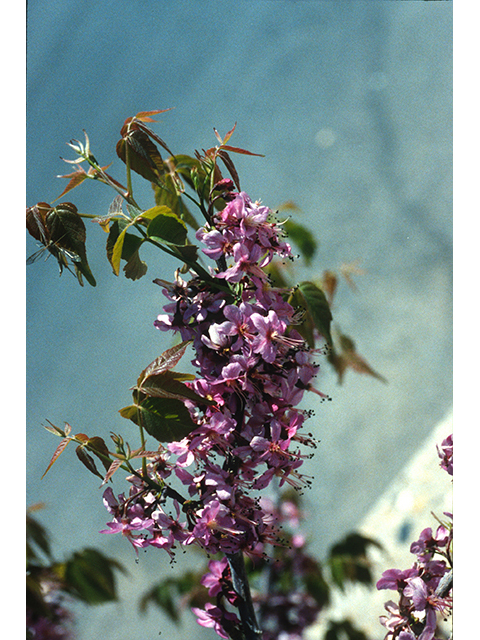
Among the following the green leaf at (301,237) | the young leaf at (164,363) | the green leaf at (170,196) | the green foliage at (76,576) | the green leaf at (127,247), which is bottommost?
the green foliage at (76,576)

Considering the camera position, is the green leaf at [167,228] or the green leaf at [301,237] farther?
the green leaf at [301,237]

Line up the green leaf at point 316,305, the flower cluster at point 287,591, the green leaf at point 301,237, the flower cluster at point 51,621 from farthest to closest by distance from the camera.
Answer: the green leaf at point 301,237 → the flower cluster at point 287,591 → the flower cluster at point 51,621 → the green leaf at point 316,305

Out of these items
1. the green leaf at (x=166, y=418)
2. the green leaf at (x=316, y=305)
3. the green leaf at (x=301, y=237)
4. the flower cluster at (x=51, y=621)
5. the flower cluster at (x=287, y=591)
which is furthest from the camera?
the green leaf at (x=301, y=237)

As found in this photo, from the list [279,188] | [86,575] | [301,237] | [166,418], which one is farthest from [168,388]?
[279,188]

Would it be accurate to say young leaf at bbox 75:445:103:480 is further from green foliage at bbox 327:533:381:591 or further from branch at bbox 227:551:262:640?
green foliage at bbox 327:533:381:591

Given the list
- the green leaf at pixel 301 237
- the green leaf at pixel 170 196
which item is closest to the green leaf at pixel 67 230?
the green leaf at pixel 170 196

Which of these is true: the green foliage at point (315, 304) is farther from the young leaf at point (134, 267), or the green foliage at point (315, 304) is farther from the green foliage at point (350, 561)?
the green foliage at point (350, 561)
